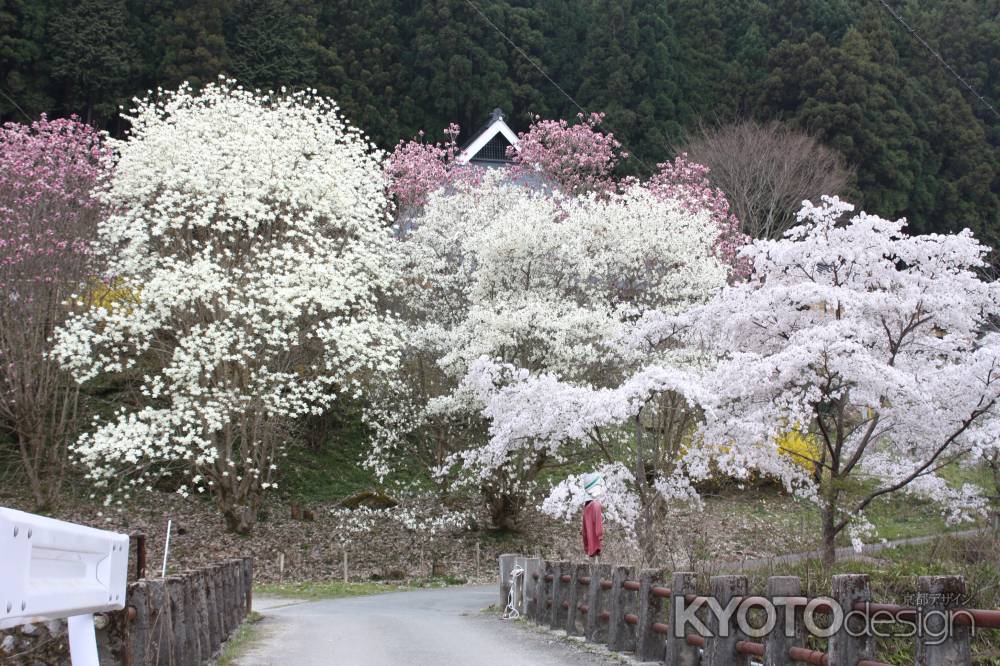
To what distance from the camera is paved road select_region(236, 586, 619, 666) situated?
7984 mm

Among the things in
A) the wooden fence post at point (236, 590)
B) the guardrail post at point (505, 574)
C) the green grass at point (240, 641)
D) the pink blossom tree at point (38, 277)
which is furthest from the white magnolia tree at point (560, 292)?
the pink blossom tree at point (38, 277)

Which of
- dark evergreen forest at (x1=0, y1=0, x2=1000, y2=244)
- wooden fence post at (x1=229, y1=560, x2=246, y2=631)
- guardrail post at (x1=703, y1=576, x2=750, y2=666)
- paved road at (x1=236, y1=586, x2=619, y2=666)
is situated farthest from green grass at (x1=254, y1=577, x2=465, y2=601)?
dark evergreen forest at (x1=0, y1=0, x2=1000, y2=244)

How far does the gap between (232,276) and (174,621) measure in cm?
1094

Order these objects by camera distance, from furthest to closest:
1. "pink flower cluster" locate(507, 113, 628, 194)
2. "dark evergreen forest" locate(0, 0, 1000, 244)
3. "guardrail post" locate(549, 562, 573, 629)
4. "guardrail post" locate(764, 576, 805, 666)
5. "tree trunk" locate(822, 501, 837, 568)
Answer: "dark evergreen forest" locate(0, 0, 1000, 244), "pink flower cluster" locate(507, 113, 628, 194), "tree trunk" locate(822, 501, 837, 568), "guardrail post" locate(549, 562, 573, 629), "guardrail post" locate(764, 576, 805, 666)

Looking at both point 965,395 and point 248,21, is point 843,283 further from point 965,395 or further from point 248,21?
point 248,21

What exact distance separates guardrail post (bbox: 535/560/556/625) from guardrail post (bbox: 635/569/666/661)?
2.88 metres

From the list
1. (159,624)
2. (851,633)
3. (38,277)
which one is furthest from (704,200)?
(851,633)

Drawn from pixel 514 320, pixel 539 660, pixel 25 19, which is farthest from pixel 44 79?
pixel 539 660

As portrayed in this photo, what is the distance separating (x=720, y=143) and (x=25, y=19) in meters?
22.3

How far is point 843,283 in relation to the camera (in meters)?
13.3

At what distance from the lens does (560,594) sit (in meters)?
9.85

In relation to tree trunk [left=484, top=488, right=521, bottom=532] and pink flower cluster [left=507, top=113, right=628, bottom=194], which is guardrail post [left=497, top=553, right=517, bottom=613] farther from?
pink flower cluster [left=507, top=113, right=628, bottom=194]

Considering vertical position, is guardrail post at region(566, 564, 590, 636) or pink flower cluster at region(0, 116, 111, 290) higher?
pink flower cluster at region(0, 116, 111, 290)

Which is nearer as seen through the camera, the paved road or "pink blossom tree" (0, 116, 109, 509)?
the paved road
